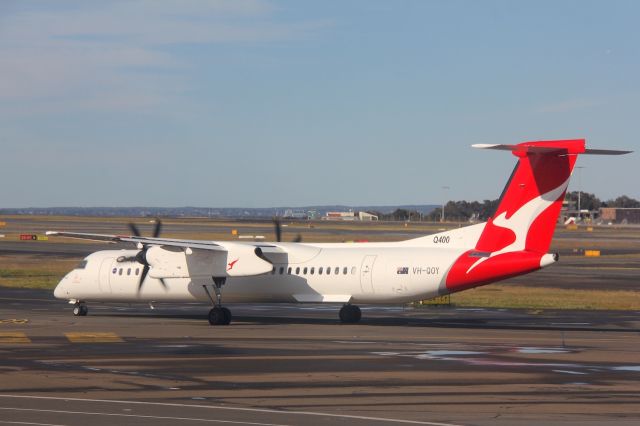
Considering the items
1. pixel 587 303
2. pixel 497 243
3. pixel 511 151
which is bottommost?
pixel 587 303

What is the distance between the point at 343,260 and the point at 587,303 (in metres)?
14.6

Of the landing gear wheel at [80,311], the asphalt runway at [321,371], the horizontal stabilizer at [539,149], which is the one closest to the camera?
the asphalt runway at [321,371]

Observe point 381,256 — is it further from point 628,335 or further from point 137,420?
point 137,420

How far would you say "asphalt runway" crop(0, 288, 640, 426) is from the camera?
15.8 m

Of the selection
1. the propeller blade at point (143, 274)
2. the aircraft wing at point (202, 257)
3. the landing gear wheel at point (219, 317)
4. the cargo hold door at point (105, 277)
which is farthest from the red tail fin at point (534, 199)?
the cargo hold door at point (105, 277)

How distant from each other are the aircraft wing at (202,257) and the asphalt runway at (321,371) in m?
1.83

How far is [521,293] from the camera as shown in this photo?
48.9 m

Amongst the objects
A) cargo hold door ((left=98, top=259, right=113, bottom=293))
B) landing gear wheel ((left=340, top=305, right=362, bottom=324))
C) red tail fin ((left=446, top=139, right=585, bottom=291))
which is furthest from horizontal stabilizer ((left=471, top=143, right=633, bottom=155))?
cargo hold door ((left=98, top=259, right=113, bottom=293))

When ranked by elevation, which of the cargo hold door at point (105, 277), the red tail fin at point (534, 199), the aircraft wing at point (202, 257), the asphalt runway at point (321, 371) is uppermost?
the red tail fin at point (534, 199)

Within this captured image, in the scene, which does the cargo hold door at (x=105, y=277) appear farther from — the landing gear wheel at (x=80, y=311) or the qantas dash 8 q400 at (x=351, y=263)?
the landing gear wheel at (x=80, y=311)

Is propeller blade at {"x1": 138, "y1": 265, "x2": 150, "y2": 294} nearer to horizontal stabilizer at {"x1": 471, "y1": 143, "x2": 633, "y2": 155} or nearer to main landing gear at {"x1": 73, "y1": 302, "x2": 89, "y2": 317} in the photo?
main landing gear at {"x1": 73, "y1": 302, "x2": 89, "y2": 317}

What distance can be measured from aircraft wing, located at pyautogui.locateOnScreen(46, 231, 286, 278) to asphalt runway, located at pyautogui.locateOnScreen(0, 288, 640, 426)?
1.83 meters

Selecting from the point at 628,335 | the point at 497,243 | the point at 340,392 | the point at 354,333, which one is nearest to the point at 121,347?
the point at 354,333

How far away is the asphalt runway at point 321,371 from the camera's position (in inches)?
621
